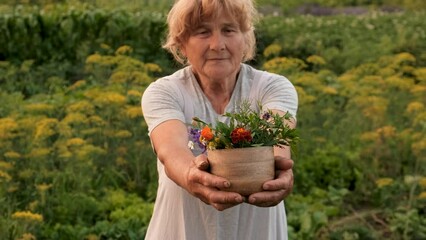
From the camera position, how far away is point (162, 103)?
3125mm

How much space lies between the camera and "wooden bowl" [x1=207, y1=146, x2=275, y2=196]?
8.99ft

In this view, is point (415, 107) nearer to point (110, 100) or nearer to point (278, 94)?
point (110, 100)

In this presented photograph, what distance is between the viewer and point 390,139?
7.99 meters

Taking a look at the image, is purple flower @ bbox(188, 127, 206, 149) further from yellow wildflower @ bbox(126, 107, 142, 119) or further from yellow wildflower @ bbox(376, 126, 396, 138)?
yellow wildflower @ bbox(376, 126, 396, 138)

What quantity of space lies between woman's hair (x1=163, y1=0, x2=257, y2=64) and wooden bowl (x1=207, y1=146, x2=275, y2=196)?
1.55ft

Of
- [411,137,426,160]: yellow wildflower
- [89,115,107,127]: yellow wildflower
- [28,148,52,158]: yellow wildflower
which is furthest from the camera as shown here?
[89,115,107,127]: yellow wildflower

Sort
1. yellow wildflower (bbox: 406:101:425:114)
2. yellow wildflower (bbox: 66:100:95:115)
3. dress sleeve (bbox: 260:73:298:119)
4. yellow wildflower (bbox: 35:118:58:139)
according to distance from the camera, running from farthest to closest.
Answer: yellow wildflower (bbox: 406:101:425:114), yellow wildflower (bbox: 66:100:95:115), yellow wildflower (bbox: 35:118:58:139), dress sleeve (bbox: 260:73:298:119)

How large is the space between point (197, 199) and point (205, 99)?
0.99 feet

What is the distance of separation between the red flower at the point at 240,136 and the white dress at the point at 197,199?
31 cm

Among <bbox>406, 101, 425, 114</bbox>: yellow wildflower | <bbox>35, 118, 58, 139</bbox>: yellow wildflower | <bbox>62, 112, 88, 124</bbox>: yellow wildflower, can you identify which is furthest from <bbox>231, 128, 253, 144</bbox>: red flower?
<bbox>406, 101, 425, 114</bbox>: yellow wildflower

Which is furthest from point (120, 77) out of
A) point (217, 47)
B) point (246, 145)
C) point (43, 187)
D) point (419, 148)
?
point (246, 145)

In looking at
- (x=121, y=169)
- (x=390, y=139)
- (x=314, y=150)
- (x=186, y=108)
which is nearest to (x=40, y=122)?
(x=121, y=169)

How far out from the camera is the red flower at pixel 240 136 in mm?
2773

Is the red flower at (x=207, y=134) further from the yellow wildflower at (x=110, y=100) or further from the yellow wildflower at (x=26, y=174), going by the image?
the yellow wildflower at (x=110, y=100)
